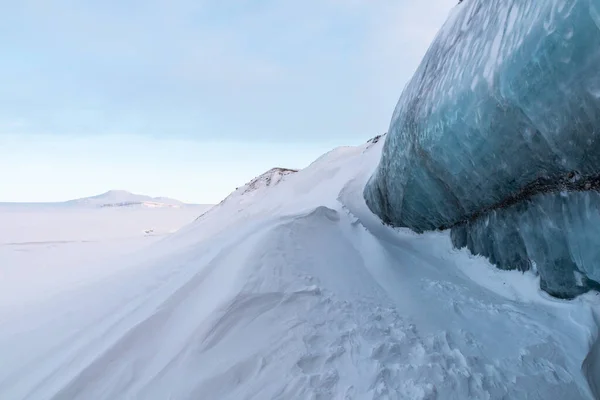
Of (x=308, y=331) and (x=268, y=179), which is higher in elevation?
(x=268, y=179)

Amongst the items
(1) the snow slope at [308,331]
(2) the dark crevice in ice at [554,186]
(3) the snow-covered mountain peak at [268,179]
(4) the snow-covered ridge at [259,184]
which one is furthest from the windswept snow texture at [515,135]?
(3) the snow-covered mountain peak at [268,179]

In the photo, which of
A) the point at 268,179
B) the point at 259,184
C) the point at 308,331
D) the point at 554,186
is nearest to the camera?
the point at 308,331

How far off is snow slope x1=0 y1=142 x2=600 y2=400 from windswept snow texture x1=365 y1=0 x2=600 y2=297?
16.7 inches

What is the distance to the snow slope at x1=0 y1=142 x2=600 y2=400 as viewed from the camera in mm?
2434

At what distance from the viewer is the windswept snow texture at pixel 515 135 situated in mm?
2338

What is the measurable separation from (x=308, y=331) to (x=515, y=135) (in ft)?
6.83

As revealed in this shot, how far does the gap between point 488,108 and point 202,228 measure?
26.7 feet

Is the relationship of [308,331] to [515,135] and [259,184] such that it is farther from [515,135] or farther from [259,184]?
[259,184]

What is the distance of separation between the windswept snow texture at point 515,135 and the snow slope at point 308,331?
0.42 metres

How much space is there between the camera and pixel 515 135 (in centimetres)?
286

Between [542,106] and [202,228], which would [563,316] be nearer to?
[542,106]

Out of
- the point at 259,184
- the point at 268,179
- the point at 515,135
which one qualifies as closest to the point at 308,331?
the point at 515,135

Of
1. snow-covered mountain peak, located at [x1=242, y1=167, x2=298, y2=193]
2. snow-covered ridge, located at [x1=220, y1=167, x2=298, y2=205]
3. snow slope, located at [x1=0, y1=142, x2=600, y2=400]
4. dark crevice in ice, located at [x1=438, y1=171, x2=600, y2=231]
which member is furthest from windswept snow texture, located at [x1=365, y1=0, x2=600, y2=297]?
snow-covered mountain peak, located at [x1=242, y1=167, x2=298, y2=193]

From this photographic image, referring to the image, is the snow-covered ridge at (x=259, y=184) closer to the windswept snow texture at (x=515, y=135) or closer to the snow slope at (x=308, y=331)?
the snow slope at (x=308, y=331)
